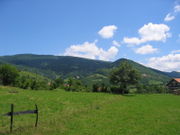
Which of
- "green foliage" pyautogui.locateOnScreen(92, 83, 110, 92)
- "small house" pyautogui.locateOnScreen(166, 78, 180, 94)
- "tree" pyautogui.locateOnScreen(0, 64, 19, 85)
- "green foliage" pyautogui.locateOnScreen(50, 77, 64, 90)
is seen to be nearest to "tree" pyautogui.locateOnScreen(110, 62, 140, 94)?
"green foliage" pyautogui.locateOnScreen(92, 83, 110, 92)

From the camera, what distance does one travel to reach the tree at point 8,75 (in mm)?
81688

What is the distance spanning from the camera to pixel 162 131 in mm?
13914

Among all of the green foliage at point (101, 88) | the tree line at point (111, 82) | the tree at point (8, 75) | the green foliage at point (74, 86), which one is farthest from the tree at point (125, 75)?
the tree at point (8, 75)

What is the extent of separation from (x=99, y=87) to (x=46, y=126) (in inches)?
2494

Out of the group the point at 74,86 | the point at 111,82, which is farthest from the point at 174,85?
the point at 74,86

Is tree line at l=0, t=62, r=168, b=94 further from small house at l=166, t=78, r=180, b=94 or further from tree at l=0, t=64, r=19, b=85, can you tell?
small house at l=166, t=78, r=180, b=94

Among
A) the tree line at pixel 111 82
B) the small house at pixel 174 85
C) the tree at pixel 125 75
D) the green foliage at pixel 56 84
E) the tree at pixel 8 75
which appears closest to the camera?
the tree at pixel 125 75

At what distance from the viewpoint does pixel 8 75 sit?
81.9 meters

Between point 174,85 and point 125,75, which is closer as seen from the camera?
point 125,75

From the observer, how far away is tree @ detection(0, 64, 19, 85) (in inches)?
3216

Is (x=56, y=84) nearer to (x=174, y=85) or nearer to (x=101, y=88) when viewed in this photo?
(x=101, y=88)

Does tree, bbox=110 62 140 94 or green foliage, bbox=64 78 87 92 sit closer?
A: tree, bbox=110 62 140 94

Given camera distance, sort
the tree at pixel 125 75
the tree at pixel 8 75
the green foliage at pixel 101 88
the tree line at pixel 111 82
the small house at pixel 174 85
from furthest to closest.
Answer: the small house at pixel 174 85 → the tree at pixel 8 75 → the green foliage at pixel 101 88 → the tree line at pixel 111 82 → the tree at pixel 125 75

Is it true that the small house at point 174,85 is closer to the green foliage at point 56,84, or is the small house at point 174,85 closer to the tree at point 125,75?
the tree at point 125,75
